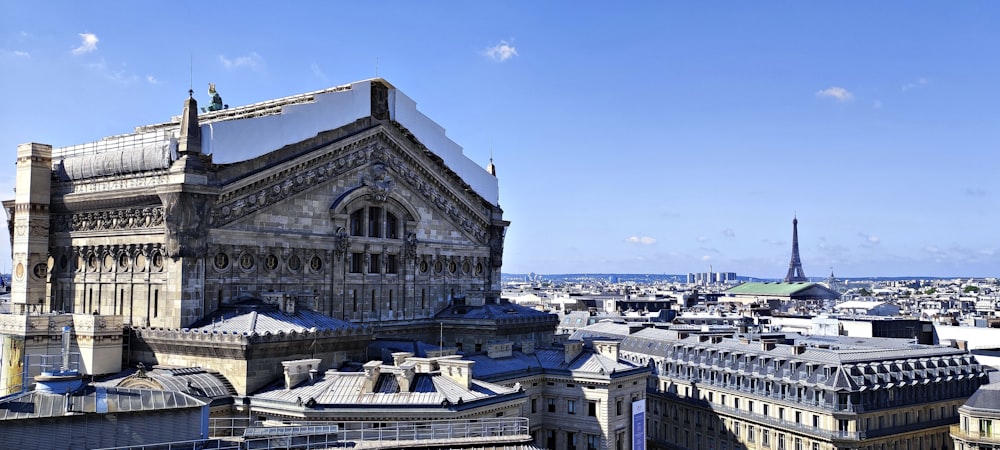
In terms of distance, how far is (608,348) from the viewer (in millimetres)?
77062

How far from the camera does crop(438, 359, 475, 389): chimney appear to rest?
198ft

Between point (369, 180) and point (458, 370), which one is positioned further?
point (369, 180)

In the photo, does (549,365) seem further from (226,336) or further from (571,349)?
(226,336)

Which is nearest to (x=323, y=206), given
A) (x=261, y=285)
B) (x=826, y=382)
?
(x=261, y=285)

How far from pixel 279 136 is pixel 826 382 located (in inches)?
2134

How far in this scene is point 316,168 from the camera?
6969cm

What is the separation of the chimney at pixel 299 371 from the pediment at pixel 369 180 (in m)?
11.1

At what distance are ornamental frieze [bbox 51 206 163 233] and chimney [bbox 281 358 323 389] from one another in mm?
13142

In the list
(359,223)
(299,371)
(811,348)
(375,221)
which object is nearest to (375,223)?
(375,221)

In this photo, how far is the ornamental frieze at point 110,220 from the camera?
206ft

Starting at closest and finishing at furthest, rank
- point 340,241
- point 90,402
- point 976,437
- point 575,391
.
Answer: point 90,402 < point 340,241 < point 575,391 < point 976,437

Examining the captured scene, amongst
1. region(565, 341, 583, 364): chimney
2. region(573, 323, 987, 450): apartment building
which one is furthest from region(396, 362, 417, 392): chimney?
region(573, 323, 987, 450): apartment building

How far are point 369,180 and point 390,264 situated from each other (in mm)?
7410

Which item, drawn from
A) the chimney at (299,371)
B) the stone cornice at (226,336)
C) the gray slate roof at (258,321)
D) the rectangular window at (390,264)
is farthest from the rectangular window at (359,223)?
the chimney at (299,371)
